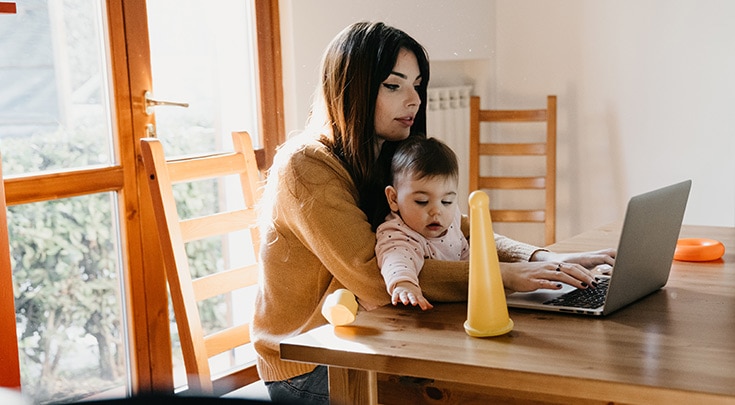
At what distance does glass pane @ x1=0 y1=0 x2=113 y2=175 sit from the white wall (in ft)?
3.13

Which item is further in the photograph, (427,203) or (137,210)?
(137,210)

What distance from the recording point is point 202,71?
2.74 metres

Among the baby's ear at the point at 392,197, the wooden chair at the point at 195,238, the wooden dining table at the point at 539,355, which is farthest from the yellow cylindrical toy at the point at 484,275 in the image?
the wooden chair at the point at 195,238

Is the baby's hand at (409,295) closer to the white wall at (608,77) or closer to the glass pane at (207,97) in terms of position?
the glass pane at (207,97)

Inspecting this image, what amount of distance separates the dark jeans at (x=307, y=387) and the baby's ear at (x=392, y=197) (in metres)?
0.31

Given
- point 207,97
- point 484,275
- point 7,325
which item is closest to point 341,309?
point 484,275

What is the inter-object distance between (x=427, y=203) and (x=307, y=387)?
0.40 m

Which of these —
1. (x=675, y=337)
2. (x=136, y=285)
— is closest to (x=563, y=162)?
(x=136, y=285)

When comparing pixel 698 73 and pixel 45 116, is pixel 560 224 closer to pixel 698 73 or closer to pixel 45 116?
pixel 698 73

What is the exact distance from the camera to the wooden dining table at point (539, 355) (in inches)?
40.5

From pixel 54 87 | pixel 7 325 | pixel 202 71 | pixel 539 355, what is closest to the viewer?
pixel 539 355

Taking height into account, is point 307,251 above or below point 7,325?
above

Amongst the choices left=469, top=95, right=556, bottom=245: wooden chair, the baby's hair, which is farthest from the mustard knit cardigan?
left=469, top=95, right=556, bottom=245: wooden chair

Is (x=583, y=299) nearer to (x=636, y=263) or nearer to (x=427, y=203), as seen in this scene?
(x=636, y=263)
